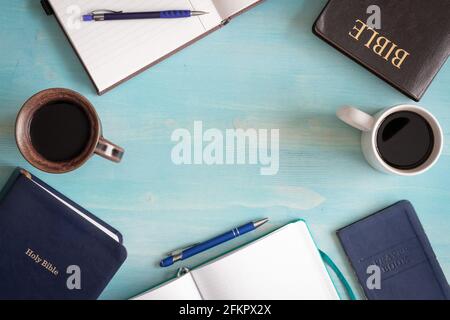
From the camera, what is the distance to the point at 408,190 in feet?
2.59

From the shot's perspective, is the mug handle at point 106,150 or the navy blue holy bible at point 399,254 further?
the navy blue holy bible at point 399,254

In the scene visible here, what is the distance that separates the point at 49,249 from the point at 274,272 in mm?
377

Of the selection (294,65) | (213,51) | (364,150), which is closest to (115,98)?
(213,51)

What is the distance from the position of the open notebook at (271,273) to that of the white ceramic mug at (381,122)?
169 millimetres

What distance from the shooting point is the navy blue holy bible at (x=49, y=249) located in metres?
0.74

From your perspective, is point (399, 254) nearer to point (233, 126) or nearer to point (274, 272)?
point (274, 272)

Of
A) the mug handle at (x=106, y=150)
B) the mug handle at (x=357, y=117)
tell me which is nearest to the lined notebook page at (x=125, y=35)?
the mug handle at (x=106, y=150)

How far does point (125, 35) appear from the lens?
0.75 meters

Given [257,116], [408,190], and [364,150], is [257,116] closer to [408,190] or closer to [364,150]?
[364,150]

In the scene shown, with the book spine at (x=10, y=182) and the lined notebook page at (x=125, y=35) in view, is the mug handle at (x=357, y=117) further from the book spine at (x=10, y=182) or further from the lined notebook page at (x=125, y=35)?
the book spine at (x=10, y=182)

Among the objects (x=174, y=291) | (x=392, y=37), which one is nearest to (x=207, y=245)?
(x=174, y=291)

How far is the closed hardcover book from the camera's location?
0.75 meters

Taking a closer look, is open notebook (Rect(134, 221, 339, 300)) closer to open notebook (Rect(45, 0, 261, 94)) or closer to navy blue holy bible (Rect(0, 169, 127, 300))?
navy blue holy bible (Rect(0, 169, 127, 300))

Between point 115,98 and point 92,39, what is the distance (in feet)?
0.33
